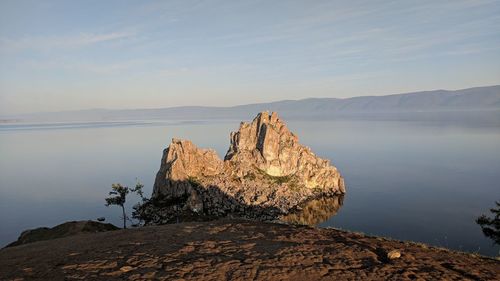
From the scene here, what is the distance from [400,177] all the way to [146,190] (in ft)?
315

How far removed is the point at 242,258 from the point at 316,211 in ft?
304

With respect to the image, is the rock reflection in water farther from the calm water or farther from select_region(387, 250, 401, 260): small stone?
select_region(387, 250, 401, 260): small stone

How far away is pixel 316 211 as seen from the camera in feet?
351

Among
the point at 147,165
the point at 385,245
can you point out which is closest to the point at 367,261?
the point at 385,245

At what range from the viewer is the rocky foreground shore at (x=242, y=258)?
16125 millimetres

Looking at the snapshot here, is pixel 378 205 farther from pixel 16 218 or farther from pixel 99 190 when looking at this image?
pixel 16 218

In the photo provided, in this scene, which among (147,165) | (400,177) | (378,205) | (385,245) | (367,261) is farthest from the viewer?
(147,165)

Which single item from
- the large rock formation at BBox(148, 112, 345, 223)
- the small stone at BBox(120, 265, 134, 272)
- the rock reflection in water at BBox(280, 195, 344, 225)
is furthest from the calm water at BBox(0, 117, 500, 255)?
the small stone at BBox(120, 265, 134, 272)

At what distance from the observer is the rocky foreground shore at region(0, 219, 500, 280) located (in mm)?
16125

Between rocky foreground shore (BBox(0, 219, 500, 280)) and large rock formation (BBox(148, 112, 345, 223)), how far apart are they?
65.5 metres

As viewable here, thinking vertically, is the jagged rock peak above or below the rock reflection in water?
above

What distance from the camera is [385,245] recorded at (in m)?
19.9

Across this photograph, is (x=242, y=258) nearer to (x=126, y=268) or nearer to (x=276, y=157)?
(x=126, y=268)

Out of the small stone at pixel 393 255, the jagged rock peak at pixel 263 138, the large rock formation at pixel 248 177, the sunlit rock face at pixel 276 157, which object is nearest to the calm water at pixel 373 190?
the sunlit rock face at pixel 276 157
